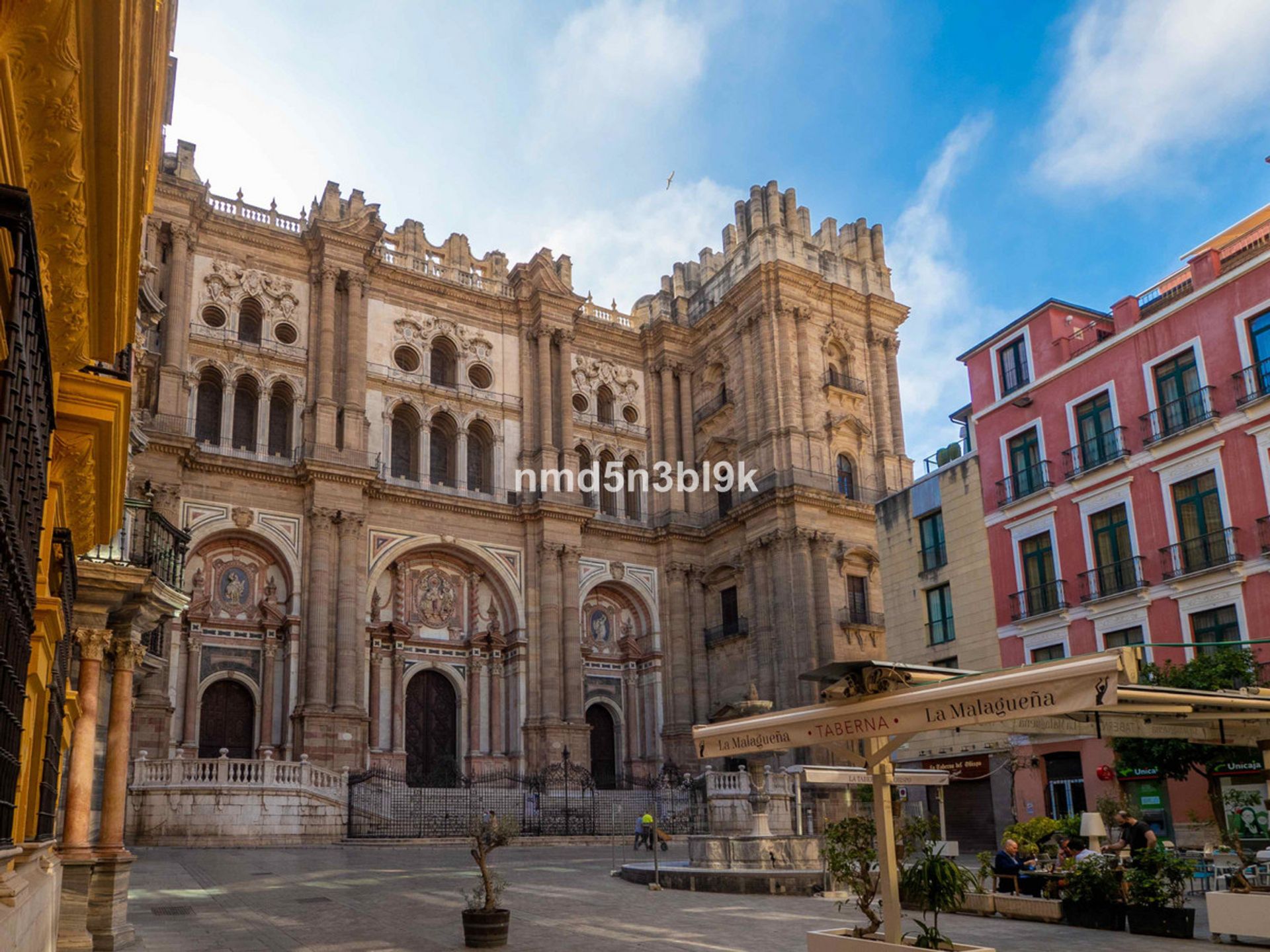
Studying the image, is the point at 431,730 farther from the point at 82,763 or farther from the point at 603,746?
the point at 82,763

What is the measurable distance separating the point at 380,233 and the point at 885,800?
1360 inches

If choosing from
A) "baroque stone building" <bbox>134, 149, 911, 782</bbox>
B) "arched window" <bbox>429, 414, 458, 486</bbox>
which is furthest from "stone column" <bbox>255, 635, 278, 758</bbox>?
"arched window" <bbox>429, 414, 458, 486</bbox>

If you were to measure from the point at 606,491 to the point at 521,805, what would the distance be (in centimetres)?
1416

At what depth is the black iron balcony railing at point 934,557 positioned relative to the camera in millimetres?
30016

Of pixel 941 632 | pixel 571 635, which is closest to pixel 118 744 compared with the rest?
pixel 941 632

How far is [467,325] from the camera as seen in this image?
42344 millimetres

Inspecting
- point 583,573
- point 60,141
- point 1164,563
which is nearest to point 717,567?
point 583,573

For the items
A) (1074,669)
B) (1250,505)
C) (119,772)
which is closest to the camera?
(1074,669)

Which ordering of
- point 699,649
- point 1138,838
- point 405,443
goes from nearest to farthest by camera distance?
1. point 1138,838
2. point 405,443
3. point 699,649

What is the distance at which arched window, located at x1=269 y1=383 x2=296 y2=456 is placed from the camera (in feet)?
124

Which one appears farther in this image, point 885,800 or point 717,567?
point 717,567

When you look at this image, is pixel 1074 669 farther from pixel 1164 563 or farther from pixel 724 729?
pixel 1164 563

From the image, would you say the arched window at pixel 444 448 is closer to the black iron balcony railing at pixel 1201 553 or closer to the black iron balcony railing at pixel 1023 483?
the black iron balcony railing at pixel 1023 483

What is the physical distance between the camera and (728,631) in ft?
137
